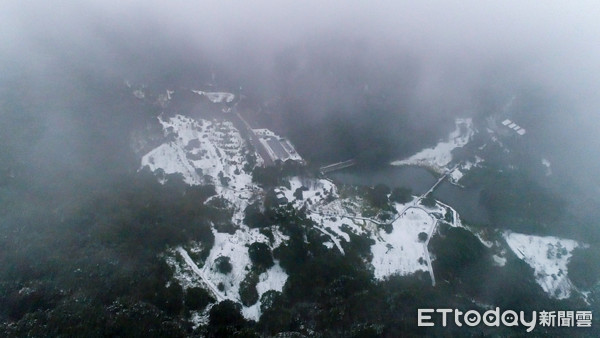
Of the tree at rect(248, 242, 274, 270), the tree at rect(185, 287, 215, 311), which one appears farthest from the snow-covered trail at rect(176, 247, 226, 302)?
the tree at rect(248, 242, 274, 270)

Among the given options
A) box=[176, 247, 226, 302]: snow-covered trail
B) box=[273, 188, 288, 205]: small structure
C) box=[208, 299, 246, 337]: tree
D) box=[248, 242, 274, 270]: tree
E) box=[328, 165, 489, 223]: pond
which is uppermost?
box=[328, 165, 489, 223]: pond

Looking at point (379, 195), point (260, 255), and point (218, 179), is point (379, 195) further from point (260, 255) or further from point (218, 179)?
point (218, 179)

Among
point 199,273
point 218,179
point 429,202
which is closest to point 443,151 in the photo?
point 429,202

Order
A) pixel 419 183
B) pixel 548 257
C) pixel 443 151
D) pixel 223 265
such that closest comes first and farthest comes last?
pixel 223 265 < pixel 548 257 < pixel 419 183 < pixel 443 151

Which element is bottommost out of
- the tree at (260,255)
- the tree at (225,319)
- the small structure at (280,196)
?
the tree at (225,319)

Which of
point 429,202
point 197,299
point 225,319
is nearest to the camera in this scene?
point 225,319

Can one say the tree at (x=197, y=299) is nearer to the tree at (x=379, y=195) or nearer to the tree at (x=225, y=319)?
the tree at (x=225, y=319)

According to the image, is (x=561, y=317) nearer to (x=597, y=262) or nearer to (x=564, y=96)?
(x=597, y=262)

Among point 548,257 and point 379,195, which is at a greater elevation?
point 379,195

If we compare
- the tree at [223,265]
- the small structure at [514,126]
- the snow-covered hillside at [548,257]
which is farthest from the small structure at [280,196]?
the small structure at [514,126]

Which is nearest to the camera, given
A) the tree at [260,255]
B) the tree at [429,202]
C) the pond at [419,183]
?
the tree at [260,255]

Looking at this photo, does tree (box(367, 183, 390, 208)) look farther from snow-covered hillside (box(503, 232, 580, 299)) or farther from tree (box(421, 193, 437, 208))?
snow-covered hillside (box(503, 232, 580, 299))

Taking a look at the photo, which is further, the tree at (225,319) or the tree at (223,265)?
the tree at (223,265)
